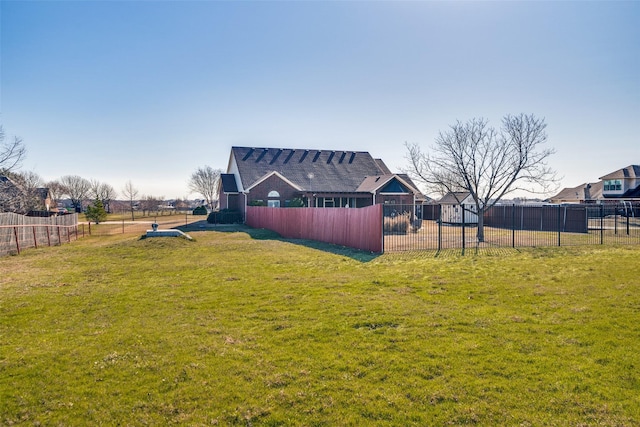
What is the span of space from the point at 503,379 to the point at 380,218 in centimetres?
1035

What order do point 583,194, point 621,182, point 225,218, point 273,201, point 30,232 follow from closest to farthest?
1. point 30,232
2. point 225,218
3. point 273,201
4. point 621,182
5. point 583,194

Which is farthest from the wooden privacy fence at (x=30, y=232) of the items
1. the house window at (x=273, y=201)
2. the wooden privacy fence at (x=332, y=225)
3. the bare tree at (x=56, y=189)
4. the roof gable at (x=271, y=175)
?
the bare tree at (x=56, y=189)

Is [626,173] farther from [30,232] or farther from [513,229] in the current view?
[30,232]

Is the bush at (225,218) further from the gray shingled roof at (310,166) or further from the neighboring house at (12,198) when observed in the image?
the neighboring house at (12,198)

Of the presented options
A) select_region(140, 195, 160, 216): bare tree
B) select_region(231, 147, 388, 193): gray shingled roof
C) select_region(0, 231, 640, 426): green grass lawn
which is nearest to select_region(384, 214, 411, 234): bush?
select_region(0, 231, 640, 426): green grass lawn

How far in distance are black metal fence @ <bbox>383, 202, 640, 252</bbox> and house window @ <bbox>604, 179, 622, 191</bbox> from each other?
15.4m

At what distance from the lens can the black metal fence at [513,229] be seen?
17.0 m

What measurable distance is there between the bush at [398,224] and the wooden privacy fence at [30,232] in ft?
50.9

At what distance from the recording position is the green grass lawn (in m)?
3.65

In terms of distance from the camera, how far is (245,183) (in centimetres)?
3388

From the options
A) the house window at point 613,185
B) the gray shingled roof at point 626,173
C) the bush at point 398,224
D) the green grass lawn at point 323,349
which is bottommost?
the green grass lawn at point 323,349

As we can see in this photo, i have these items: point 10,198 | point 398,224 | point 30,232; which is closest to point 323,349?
point 398,224

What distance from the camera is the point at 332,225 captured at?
61.0ft

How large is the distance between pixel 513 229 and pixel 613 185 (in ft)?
160
